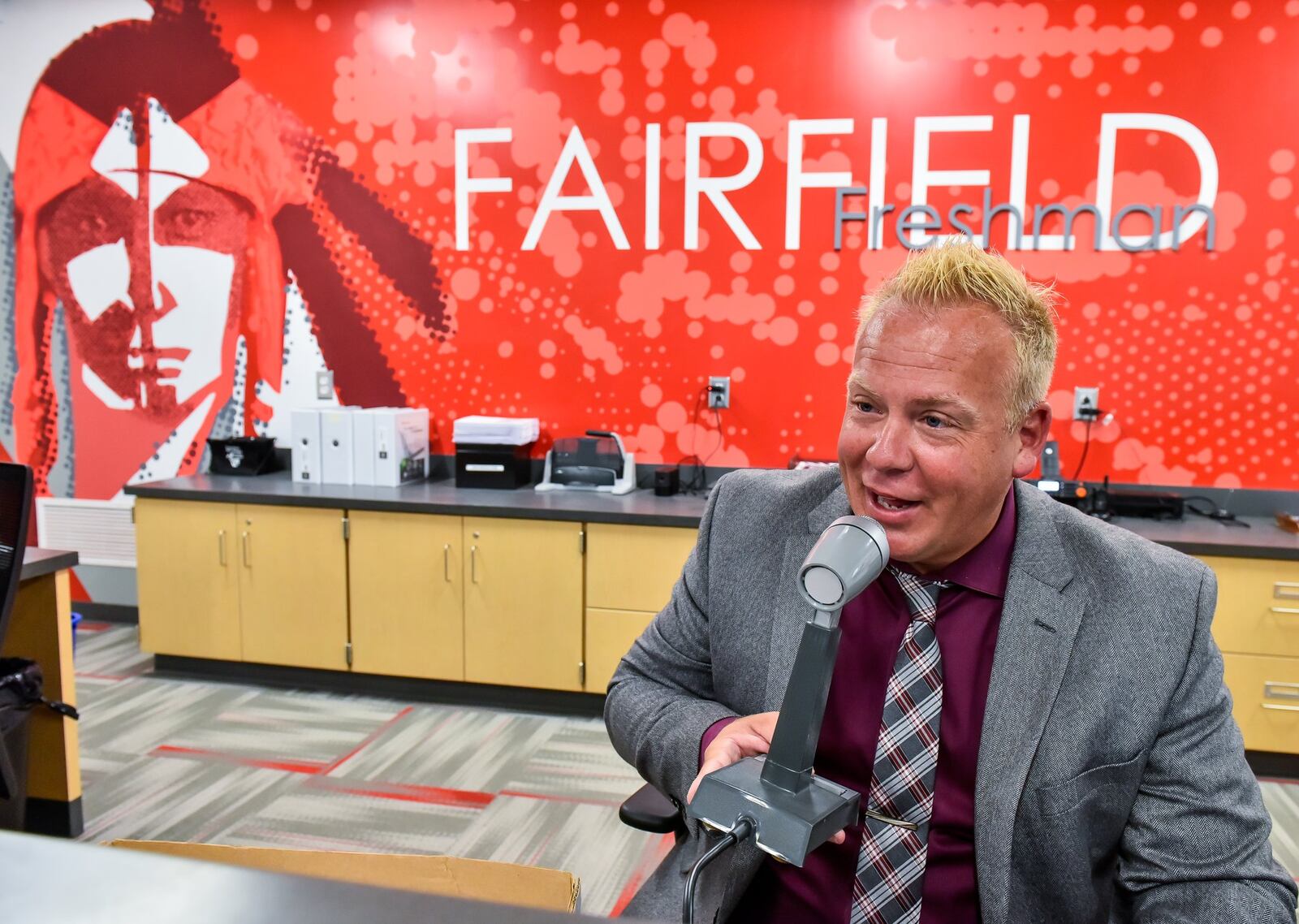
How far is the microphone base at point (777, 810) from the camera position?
0.67 m

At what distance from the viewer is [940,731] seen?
3.76ft

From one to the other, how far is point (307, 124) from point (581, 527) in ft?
7.60

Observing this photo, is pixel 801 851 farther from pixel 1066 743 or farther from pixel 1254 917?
pixel 1254 917

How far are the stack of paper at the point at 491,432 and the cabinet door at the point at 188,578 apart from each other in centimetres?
97

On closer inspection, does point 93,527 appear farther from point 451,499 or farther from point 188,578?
point 451,499

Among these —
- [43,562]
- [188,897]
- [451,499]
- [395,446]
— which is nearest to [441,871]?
[188,897]

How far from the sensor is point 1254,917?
3.25 ft

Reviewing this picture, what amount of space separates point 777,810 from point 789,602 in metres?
0.60

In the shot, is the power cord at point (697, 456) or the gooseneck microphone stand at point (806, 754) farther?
the power cord at point (697, 456)

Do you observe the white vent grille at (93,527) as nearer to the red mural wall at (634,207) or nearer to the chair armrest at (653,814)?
the red mural wall at (634,207)

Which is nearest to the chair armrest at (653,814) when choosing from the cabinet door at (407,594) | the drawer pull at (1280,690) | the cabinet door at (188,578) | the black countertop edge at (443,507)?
the black countertop edge at (443,507)

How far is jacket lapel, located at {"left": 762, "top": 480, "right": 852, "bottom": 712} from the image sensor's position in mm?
1236

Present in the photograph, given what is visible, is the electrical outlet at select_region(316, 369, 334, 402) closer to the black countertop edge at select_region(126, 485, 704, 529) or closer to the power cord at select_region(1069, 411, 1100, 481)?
the black countertop edge at select_region(126, 485, 704, 529)

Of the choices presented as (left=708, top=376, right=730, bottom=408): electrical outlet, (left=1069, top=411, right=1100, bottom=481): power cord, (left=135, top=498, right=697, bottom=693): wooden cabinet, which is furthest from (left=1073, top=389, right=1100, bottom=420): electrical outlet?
(left=135, top=498, right=697, bottom=693): wooden cabinet
